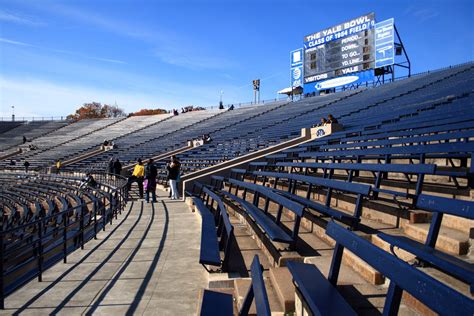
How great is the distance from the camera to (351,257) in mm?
3295

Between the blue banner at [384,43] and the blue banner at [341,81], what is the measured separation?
3.67 ft

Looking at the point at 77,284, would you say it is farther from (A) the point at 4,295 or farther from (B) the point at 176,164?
(B) the point at 176,164

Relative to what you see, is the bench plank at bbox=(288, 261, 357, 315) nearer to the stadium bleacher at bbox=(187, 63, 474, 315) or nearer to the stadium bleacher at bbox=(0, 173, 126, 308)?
the stadium bleacher at bbox=(187, 63, 474, 315)

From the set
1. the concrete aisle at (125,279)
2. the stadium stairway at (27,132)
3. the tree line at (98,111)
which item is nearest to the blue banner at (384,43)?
the concrete aisle at (125,279)

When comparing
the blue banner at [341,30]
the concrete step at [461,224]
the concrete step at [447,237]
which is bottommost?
the concrete step at [447,237]

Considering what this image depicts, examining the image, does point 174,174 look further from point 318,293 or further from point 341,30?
A: point 341,30

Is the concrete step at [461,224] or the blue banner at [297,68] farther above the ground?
the blue banner at [297,68]

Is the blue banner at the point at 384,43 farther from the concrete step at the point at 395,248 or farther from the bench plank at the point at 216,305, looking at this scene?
the bench plank at the point at 216,305

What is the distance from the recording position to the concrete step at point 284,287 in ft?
8.99

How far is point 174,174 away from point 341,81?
20161mm

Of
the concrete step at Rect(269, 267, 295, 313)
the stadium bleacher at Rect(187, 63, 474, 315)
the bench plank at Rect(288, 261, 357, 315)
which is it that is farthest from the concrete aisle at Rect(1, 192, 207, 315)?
the bench plank at Rect(288, 261, 357, 315)

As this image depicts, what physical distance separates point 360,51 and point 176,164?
19.7m

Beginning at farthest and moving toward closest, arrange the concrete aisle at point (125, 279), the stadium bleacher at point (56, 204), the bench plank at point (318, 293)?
1. the stadium bleacher at point (56, 204)
2. the concrete aisle at point (125, 279)
3. the bench plank at point (318, 293)

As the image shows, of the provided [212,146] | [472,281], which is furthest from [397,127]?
[212,146]
